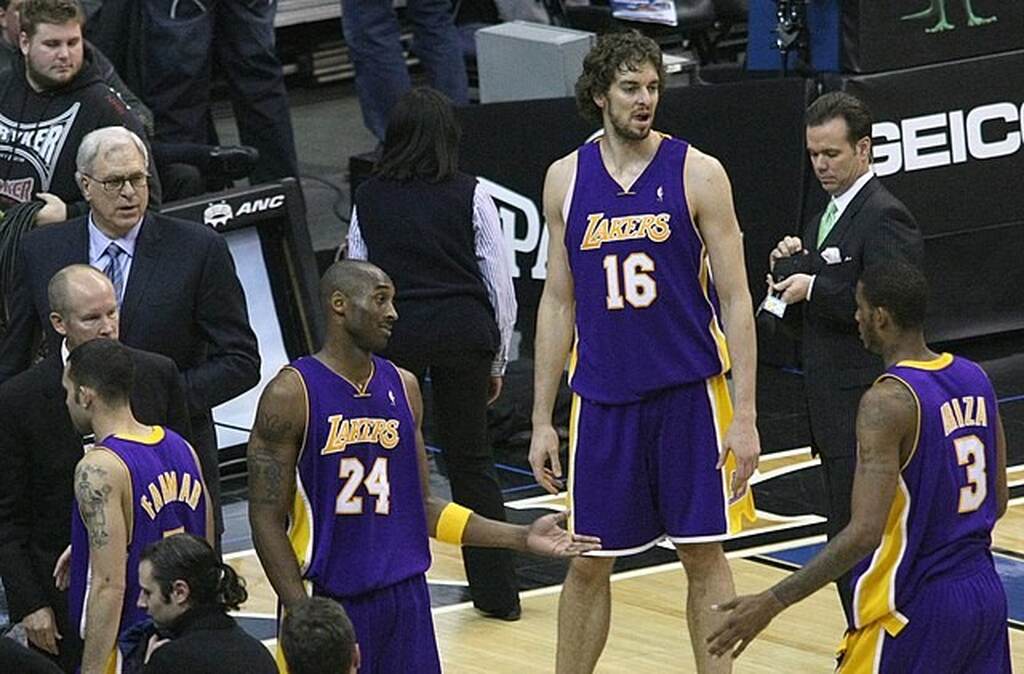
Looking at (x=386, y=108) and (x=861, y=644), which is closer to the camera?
(x=861, y=644)

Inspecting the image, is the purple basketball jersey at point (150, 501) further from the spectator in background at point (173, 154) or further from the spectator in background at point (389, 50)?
the spectator in background at point (389, 50)

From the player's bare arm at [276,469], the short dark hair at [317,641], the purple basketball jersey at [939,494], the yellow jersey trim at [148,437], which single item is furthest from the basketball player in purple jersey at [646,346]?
the short dark hair at [317,641]

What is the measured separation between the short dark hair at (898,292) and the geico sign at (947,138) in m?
5.03

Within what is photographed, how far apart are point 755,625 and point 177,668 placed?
1.47 m

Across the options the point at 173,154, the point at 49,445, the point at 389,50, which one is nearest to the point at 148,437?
the point at 49,445

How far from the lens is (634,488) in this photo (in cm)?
698

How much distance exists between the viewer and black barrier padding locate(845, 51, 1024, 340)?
11008 mm

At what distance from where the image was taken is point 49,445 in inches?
247

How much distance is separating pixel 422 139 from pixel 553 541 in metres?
2.47

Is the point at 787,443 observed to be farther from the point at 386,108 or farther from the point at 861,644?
the point at 861,644

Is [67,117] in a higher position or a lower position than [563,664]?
higher

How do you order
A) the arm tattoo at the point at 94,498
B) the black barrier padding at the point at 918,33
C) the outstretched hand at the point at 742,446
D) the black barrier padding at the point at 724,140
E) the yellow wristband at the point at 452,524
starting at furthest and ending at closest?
the black barrier padding at the point at 724,140 < the black barrier padding at the point at 918,33 < the outstretched hand at the point at 742,446 < the yellow wristband at the point at 452,524 < the arm tattoo at the point at 94,498

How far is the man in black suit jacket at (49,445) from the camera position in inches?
246

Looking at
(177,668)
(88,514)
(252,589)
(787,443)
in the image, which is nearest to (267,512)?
(88,514)
